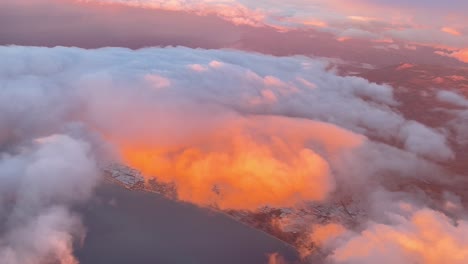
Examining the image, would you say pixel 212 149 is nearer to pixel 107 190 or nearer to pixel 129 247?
pixel 107 190

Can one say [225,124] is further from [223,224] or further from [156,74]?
[223,224]

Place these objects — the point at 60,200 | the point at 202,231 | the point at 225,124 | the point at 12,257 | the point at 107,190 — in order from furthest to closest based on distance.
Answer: the point at 225,124 < the point at 107,190 < the point at 60,200 < the point at 202,231 < the point at 12,257

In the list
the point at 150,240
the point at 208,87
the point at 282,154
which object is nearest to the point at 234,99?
the point at 208,87

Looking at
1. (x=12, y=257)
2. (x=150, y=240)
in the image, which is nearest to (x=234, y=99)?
(x=150, y=240)

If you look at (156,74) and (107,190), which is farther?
(156,74)

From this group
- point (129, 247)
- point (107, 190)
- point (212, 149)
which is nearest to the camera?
point (129, 247)

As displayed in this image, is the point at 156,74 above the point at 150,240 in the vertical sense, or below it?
above
